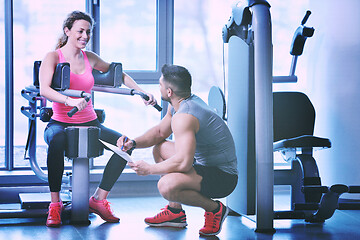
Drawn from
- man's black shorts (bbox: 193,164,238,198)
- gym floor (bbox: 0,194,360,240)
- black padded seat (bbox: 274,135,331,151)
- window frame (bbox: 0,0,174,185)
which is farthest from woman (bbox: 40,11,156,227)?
window frame (bbox: 0,0,174,185)

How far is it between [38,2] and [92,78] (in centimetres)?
187

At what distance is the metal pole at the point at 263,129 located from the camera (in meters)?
2.64

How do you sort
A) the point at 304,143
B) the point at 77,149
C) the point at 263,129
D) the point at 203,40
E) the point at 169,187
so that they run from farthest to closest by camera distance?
the point at 203,40
the point at 304,143
the point at 77,149
the point at 263,129
the point at 169,187

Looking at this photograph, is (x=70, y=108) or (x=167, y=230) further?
(x=70, y=108)

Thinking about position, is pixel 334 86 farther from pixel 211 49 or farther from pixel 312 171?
pixel 211 49

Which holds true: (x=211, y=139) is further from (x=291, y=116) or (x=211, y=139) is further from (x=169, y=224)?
(x=291, y=116)

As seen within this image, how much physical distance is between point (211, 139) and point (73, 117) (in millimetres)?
956

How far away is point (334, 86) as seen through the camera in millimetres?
3713

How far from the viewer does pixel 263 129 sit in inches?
105

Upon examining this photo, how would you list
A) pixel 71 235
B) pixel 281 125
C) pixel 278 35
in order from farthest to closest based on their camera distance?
1. pixel 278 35
2. pixel 281 125
3. pixel 71 235

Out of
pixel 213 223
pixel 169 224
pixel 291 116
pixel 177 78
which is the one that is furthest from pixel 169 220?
pixel 291 116

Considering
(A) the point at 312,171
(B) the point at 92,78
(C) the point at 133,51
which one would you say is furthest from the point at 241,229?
(C) the point at 133,51

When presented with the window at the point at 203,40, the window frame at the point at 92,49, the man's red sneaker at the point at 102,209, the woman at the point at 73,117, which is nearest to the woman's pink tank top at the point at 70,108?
the woman at the point at 73,117

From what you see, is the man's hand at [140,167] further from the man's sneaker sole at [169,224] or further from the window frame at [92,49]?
the window frame at [92,49]
